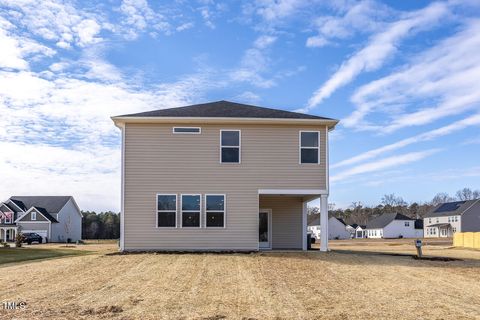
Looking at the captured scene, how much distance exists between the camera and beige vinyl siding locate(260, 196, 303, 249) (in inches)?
981

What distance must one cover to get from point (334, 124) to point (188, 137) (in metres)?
6.11

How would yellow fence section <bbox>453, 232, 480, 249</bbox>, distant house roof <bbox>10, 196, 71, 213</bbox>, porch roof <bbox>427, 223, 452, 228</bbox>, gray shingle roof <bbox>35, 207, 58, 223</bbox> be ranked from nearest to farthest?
yellow fence section <bbox>453, 232, 480, 249</bbox> → gray shingle roof <bbox>35, 207, 58, 223</bbox> → distant house roof <bbox>10, 196, 71, 213</bbox> → porch roof <bbox>427, 223, 452, 228</bbox>

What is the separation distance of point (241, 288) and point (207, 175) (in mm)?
9034

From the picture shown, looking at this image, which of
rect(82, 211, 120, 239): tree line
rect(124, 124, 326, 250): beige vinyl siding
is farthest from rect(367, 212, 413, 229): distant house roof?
rect(124, 124, 326, 250): beige vinyl siding

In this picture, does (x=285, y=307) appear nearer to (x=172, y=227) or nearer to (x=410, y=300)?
(x=410, y=300)

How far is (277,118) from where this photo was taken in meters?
21.9

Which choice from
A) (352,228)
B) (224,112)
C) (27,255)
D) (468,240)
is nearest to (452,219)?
(352,228)

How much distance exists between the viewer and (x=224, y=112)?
895 inches

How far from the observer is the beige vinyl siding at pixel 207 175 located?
21719mm

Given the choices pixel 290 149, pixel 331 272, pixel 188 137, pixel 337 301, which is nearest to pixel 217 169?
pixel 188 137

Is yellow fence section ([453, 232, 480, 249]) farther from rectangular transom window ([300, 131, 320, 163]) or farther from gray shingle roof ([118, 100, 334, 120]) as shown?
gray shingle roof ([118, 100, 334, 120])

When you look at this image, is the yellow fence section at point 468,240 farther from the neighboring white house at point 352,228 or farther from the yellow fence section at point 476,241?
the neighboring white house at point 352,228

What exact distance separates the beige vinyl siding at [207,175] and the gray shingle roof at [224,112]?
18.3 inches

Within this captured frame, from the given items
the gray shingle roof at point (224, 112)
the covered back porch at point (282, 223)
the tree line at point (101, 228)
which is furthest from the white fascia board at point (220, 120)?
the tree line at point (101, 228)
